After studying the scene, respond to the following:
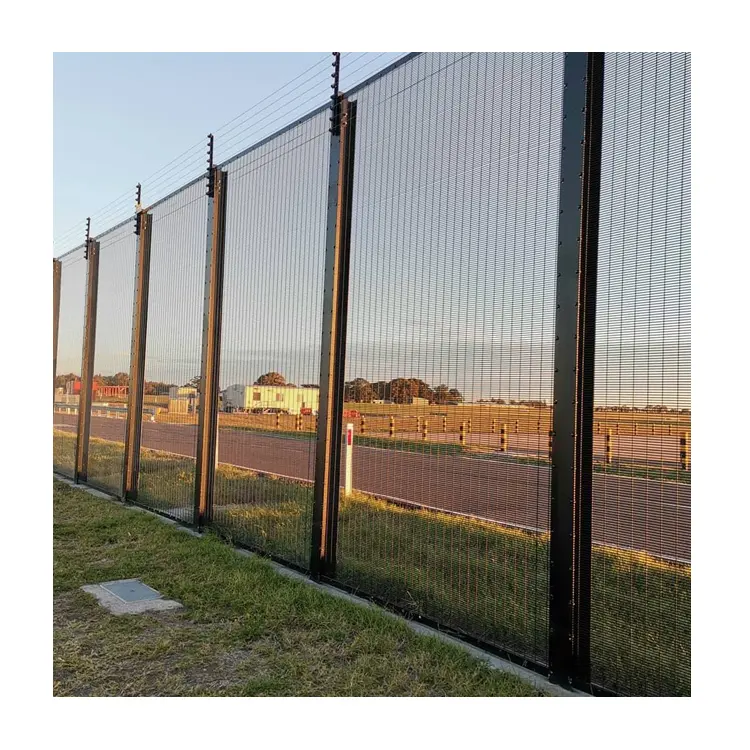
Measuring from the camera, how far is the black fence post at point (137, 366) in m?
8.21

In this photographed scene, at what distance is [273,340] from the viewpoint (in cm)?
566

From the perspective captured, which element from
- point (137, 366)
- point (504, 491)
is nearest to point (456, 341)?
point (504, 491)

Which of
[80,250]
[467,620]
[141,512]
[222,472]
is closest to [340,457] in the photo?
[467,620]

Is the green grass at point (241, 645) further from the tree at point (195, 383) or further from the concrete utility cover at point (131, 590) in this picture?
the tree at point (195, 383)

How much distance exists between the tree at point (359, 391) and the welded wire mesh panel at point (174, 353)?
8.36ft

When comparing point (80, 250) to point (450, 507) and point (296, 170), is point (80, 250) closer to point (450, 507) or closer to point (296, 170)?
point (296, 170)

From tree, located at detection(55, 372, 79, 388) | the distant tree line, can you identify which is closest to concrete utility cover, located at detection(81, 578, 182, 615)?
the distant tree line

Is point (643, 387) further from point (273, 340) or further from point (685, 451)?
point (273, 340)

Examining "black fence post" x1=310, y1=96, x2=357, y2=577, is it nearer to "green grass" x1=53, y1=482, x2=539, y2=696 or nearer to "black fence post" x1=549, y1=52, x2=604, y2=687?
"green grass" x1=53, y1=482, x2=539, y2=696

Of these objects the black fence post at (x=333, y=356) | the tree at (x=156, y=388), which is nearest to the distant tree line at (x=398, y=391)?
the black fence post at (x=333, y=356)

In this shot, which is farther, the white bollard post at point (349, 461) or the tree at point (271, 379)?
the tree at point (271, 379)

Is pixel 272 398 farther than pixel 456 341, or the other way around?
pixel 272 398

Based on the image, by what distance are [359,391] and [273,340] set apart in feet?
4.27
